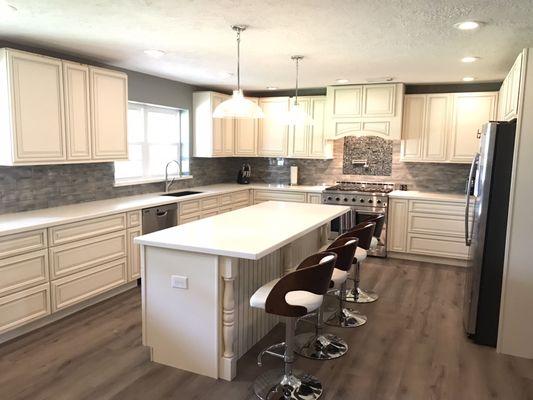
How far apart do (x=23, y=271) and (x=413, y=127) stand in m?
4.84

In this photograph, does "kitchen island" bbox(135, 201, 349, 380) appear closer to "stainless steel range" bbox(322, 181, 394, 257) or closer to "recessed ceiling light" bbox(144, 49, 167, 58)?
"recessed ceiling light" bbox(144, 49, 167, 58)

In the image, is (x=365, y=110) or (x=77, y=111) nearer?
(x=77, y=111)

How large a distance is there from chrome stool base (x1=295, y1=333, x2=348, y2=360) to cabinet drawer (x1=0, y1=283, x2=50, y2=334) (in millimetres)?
2042

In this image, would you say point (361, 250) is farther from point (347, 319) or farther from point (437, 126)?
point (437, 126)

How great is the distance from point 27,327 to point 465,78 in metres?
5.32

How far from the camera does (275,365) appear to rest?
285cm

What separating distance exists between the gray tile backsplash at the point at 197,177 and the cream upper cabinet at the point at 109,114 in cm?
35

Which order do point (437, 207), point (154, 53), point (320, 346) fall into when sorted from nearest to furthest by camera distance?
point (320, 346), point (154, 53), point (437, 207)

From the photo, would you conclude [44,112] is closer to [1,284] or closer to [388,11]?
[1,284]

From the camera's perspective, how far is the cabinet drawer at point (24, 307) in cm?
307

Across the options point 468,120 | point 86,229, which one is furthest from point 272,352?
point 468,120

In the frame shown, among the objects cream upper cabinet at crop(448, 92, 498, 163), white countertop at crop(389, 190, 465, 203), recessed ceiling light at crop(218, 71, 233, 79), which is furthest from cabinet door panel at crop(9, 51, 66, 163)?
cream upper cabinet at crop(448, 92, 498, 163)

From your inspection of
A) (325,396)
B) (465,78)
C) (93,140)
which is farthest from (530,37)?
(93,140)

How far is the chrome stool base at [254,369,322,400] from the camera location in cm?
248
